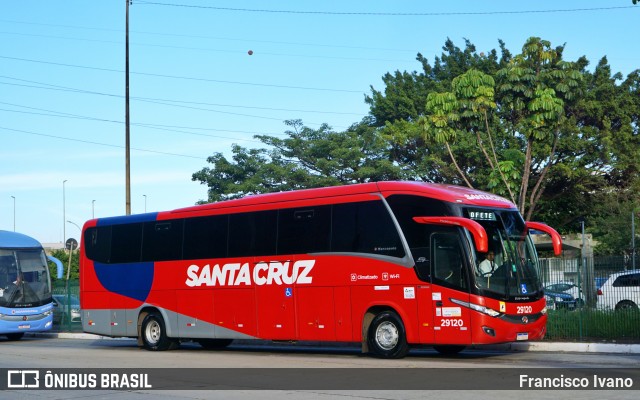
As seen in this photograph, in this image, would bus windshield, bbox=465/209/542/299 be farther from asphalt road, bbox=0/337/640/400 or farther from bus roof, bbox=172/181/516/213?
asphalt road, bbox=0/337/640/400

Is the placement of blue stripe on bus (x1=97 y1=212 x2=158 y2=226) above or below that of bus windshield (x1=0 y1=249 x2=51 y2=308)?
above

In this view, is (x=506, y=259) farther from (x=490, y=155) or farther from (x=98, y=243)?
(x=490, y=155)

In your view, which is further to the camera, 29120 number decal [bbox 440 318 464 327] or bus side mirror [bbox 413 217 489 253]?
29120 number decal [bbox 440 318 464 327]

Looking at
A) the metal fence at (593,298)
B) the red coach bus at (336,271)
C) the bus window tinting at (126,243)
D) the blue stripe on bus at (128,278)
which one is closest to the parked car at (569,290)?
the metal fence at (593,298)

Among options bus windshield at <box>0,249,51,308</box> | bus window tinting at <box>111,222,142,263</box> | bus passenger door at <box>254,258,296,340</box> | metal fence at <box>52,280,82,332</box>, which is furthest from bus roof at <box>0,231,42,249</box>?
bus passenger door at <box>254,258,296,340</box>

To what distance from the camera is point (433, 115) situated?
33906mm

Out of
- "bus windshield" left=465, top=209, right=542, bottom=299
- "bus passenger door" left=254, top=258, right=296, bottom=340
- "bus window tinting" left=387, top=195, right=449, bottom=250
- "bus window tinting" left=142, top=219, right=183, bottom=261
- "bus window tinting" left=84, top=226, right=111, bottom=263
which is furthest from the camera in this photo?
"bus window tinting" left=84, top=226, right=111, bottom=263

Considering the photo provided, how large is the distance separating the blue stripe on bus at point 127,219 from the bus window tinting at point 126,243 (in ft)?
0.44

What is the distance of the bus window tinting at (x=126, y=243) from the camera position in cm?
2416

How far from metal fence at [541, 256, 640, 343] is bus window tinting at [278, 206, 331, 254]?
5.76 m

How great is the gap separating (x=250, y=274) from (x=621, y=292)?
29.6ft

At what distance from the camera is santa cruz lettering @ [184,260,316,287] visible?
19.8m

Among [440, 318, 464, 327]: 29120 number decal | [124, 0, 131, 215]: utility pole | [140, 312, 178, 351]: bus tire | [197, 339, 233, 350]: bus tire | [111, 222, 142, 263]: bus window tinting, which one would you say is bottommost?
[197, 339, 233, 350]: bus tire

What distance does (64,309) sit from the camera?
34.9 meters
